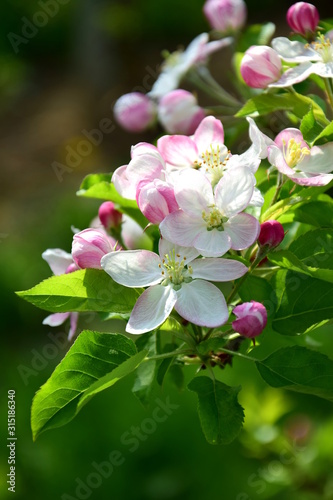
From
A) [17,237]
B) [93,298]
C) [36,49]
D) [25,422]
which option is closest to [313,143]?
[93,298]

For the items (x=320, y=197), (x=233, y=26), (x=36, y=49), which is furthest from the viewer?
(x=36, y=49)

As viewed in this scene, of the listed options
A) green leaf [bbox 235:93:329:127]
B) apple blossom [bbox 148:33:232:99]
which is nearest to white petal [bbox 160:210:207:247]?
green leaf [bbox 235:93:329:127]

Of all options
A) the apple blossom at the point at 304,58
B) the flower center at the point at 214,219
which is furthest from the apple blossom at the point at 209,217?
the apple blossom at the point at 304,58

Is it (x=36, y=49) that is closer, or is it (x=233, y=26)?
(x=233, y=26)

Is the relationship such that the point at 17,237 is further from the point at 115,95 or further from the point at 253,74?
the point at 253,74

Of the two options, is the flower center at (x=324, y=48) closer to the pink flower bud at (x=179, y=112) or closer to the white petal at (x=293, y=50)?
the white petal at (x=293, y=50)

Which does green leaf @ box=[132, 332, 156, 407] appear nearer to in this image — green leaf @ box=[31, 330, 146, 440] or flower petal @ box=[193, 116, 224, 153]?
green leaf @ box=[31, 330, 146, 440]

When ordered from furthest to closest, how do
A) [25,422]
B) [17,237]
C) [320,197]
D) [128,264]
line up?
[17,237] → [25,422] → [320,197] → [128,264]
